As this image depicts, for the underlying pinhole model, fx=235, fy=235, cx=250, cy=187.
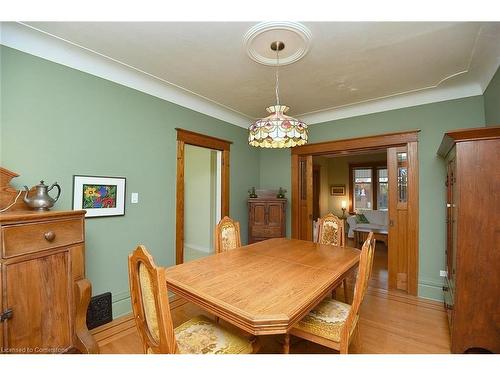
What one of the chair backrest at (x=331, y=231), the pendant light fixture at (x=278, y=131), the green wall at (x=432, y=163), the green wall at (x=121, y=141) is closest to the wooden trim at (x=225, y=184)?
the green wall at (x=121, y=141)

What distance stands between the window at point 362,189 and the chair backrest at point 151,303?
7135mm

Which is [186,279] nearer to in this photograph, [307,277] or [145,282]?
[145,282]

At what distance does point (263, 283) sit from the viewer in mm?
1462

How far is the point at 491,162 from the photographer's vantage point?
165cm

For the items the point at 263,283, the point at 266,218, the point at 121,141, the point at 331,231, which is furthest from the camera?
the point at 266,218

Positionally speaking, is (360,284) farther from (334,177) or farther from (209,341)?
(334,177)

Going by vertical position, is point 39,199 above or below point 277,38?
below

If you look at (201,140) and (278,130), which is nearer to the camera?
(278,130)

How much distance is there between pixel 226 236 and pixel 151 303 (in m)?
1.40

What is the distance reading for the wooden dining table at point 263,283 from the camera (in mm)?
1105

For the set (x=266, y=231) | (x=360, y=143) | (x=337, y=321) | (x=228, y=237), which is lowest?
(x=337, y=321)

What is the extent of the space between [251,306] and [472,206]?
5.73 ft

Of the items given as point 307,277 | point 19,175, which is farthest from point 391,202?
point 19,175

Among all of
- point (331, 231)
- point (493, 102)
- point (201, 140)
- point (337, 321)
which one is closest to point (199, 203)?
point (201, 140)
